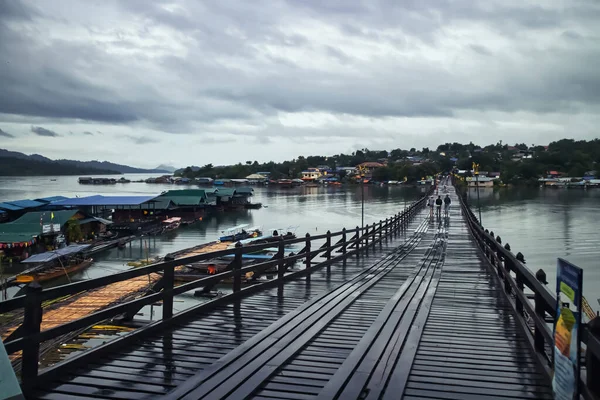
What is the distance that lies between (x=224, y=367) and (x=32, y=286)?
196 cm

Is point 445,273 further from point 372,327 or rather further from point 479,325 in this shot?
point 372,327

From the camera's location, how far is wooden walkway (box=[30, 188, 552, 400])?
4.45m

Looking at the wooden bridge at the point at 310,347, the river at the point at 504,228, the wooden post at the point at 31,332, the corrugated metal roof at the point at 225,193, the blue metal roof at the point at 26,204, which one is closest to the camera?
the wooden post at the point at 31,332

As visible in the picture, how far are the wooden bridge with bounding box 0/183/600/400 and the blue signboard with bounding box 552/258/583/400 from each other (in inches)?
5.6

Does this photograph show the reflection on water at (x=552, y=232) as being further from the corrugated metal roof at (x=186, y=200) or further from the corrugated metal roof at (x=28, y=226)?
the corrugated metal roof at (x=28, y=226)

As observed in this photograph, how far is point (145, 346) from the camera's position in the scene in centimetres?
573

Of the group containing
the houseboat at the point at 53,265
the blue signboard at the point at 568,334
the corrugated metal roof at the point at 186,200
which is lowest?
the houseboat at the point at 53,265

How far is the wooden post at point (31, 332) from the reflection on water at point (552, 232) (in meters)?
31.0

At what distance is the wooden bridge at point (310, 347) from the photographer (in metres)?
4.37

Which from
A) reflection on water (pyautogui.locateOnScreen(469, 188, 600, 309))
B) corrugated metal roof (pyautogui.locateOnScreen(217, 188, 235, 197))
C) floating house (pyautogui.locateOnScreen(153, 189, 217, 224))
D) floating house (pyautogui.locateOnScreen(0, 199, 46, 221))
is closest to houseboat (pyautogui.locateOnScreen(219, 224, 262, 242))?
floating house (pyautogui.locateOnScreen(153, 189, 217, 224))

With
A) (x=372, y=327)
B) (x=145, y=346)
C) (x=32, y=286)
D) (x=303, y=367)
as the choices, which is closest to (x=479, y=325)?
(x=372, y=327)

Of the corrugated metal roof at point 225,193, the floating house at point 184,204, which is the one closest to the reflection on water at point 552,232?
the floating house at point 184,204

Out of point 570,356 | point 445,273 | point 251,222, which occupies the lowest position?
point 251,222

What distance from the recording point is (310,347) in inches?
230
